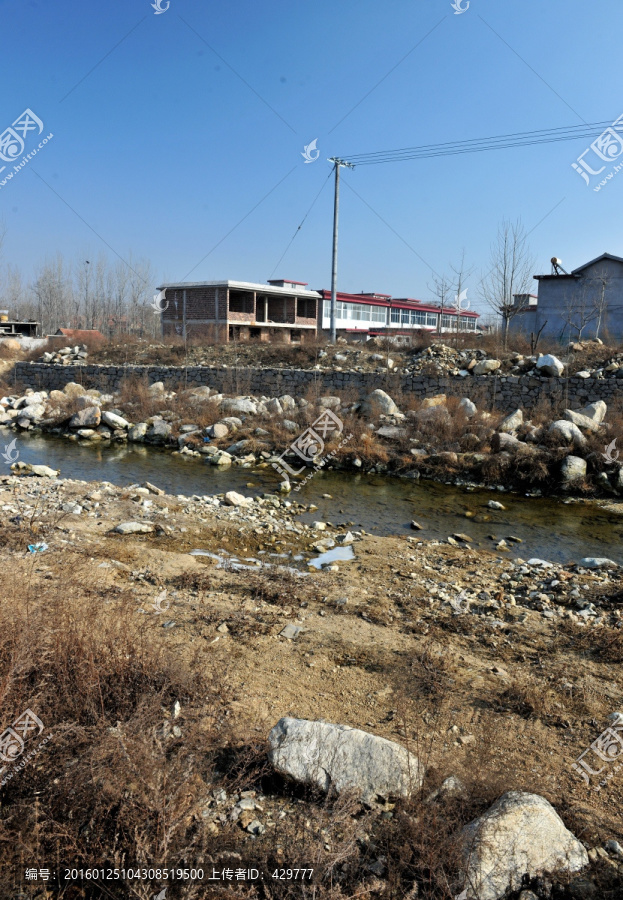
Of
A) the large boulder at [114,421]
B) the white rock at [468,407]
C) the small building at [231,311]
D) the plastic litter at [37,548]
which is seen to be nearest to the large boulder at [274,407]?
the large boulder at [114,421]

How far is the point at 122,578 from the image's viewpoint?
19.5ft

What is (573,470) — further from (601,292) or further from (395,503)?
(601,292)

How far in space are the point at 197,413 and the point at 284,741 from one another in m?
15.8

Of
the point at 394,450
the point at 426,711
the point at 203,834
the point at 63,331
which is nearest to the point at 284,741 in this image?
the point at 203,834

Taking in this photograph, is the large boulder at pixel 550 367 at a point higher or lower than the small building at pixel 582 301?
lower

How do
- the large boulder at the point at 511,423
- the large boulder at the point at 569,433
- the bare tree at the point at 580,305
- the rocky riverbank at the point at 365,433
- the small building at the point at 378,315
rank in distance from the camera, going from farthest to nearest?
the small building at the point at 378,315 → the bare tree at the point at 580,305 → the large boulder at the point at 511,423 → the large boulder at the point at 569,433 → the rocky riverbank at the point at 365,433

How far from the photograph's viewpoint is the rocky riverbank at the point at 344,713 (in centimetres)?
250

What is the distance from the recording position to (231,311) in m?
31.3

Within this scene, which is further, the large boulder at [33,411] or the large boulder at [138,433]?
the large boulder at [33,411]

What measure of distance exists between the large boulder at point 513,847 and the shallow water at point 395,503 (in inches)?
250

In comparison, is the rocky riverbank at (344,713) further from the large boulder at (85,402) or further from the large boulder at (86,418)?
the large boulder at (85,402)

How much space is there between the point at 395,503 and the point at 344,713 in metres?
8.03

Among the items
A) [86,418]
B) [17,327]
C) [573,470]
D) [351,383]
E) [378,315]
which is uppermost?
[378,315]

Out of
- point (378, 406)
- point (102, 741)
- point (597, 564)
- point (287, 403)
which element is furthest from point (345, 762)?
point (287, 403)
